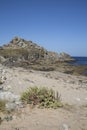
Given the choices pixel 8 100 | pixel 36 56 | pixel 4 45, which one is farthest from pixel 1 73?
pixel 4 45

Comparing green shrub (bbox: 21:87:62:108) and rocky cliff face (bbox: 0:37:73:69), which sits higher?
rocky cliff face (bbox: 0:37:73:69)

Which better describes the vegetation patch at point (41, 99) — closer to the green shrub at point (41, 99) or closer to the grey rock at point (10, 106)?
the green shrub at point (41, 99)

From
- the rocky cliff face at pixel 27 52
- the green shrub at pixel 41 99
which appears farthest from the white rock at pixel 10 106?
the rocky cliff face at pixel 27 52

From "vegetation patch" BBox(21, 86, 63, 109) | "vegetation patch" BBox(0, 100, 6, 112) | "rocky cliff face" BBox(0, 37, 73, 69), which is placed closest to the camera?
"vegetation patch" BBox(0, 100, 6, 112)

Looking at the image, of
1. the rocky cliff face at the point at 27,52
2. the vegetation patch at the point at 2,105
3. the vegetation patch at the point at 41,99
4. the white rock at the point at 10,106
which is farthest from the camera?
the rocky cliff face at the point at 27,52

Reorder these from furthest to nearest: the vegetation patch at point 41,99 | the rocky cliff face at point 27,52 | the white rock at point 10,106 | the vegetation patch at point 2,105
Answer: the rocky cliff face at point 27,52
the vegetation patch at point 41,99
the white rock at point 10,106
the vegetation patch at point 2,105

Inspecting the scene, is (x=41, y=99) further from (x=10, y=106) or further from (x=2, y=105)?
(x=2, y=105)

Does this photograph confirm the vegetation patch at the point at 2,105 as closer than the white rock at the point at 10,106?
Yes

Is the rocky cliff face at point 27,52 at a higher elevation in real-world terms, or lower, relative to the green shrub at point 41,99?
higher

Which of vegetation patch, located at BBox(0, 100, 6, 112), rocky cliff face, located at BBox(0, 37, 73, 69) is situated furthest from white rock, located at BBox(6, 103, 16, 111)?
rocky cliff face, located at BBox(0, 37, 73, 69)

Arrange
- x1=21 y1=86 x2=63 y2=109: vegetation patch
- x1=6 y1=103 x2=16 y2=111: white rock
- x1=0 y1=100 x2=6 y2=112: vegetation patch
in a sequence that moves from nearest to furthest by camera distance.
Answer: x1=0 y1=100 x2=6 y2=112: vegetation patch → x1=6 y1=103 x2=16 y2=111: white rock → x1=21 y1=86 x2=63 y2=109: vegetation patch

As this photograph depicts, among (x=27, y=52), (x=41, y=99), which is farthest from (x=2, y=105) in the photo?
(x=27, y=52)

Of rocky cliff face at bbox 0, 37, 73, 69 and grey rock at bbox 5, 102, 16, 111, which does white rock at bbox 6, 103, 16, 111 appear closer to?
grey rock at bbox 5, 102, 16, 111

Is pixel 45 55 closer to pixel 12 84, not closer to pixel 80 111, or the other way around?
pixel 12 84
